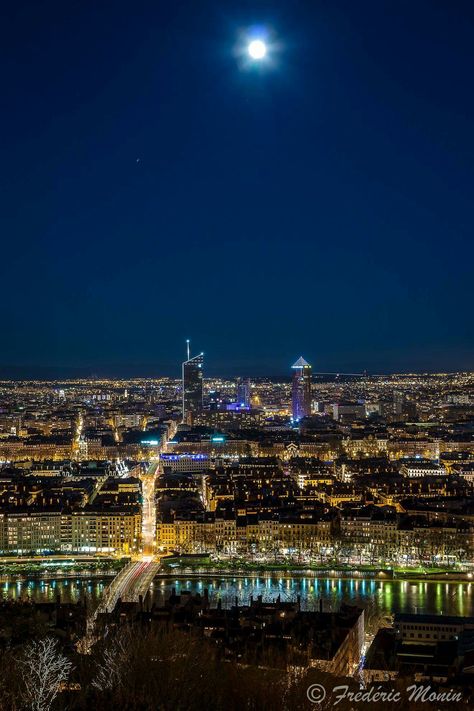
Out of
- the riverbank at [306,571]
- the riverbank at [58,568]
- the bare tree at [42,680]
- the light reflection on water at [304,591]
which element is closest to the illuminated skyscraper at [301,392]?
the riverbank at [58,568]

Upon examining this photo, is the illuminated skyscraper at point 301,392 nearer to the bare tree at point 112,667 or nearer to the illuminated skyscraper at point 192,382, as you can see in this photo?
the illuminated skyscraper at point 192,382

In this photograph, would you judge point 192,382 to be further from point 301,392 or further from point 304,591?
point 304,591

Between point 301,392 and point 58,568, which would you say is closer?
point 58,568

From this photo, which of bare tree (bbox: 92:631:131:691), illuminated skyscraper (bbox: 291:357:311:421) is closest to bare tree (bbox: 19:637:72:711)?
bare tree (bbox: 92:631:131:691)

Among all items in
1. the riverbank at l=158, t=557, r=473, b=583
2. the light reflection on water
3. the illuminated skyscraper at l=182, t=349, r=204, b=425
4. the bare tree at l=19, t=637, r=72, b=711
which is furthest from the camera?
the illuminated skyscraper at l=182, t=349, r=204, b=425

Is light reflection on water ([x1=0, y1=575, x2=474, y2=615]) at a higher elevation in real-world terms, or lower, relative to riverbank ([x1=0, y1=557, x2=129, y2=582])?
lower

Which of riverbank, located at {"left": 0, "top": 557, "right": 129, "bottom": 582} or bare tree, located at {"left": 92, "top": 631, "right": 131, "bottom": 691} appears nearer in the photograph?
bare tree, located at {"left": 92, "top": 631, "right": 131, "bottom": 691}

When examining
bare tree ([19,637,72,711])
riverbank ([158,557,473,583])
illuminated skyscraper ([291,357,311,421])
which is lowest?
bare tree ([19,637,72,711])

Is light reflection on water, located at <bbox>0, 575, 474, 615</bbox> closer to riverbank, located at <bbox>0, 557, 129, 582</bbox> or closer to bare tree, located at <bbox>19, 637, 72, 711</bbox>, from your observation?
riverbank, located at <bbox>0, 557, 129, 582</bbox>

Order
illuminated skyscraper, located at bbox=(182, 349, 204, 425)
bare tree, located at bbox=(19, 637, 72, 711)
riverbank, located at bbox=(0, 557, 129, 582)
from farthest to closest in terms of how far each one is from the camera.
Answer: illuminated skyscraper, located at bbox=(182, 349, 204, 425) < riverbank, located at bbox=(0, 557, 129, 582) < bare tree, located at bbox=(19, 637, 72, 711)

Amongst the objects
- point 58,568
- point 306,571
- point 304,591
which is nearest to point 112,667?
point 304,591
